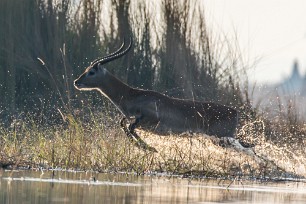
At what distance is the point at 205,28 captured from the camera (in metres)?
20.2

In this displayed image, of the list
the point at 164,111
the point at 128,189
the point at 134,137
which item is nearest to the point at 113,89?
the point at 164,111

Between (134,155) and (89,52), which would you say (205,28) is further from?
(134,155)

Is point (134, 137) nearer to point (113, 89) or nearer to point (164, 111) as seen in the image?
point (164, 111)

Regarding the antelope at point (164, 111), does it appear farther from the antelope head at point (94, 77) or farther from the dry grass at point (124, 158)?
the dry grass at point (124, 158)

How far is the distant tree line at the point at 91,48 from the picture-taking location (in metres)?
20.0

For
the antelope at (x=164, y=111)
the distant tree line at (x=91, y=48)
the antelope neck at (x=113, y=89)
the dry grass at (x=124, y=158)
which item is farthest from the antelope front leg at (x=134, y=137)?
the distant tree line at (x=91, y=48)

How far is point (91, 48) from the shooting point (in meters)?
20.6

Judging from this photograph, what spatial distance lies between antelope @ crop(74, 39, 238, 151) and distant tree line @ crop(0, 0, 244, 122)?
312cm

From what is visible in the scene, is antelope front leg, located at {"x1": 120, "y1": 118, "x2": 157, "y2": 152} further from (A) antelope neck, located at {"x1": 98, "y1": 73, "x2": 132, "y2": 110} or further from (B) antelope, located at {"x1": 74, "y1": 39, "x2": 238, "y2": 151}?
(A) antelope neck, located at {"x1": 98, "y1": 73, "x2": 132, "y2": 110}

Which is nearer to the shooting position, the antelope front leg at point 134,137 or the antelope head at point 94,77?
the antelope front leg at point 134,137

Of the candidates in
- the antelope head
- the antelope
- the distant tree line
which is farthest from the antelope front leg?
the distant tree line

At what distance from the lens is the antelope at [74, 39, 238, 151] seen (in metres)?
16.1

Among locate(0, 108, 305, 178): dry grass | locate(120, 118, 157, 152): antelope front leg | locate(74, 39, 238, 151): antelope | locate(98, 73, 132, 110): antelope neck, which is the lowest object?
locate(0, 108, 305, 178): dry grass

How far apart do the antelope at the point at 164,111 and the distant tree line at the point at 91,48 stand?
3.12 m
